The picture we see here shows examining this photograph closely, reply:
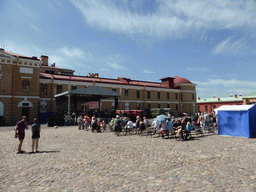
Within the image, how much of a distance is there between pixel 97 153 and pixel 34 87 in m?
24.2

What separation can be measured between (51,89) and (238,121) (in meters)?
28.7

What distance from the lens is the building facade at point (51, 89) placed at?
26.1 metres

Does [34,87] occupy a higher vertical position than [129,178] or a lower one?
higher

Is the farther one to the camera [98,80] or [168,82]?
[168,82]

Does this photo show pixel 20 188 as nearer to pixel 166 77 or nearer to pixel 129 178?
pixel 129 178

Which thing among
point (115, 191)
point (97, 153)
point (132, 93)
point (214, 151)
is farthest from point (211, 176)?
point (132, 93)

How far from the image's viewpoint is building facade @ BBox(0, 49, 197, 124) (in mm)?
26062

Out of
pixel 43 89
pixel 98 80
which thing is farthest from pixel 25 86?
pixel 98 80

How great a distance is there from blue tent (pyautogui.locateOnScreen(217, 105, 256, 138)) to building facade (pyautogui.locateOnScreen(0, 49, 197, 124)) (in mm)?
13216

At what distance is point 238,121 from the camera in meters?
12.4

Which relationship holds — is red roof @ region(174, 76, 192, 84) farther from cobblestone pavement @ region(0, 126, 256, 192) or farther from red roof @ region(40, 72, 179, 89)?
cobblestone pavement @ region(0, 126, 256, 192)

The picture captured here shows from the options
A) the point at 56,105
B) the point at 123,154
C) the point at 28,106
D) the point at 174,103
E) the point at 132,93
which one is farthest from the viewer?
the point at 174,103

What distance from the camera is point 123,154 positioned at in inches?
304

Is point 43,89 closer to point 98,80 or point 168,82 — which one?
point 98,80
